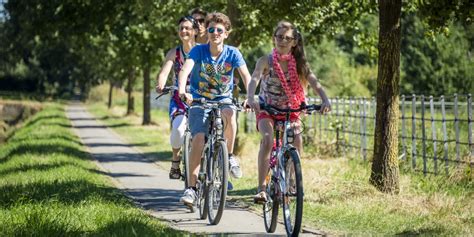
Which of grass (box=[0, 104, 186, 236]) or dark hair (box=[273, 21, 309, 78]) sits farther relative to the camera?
dark hair (box=[273, 21, 309, 78])

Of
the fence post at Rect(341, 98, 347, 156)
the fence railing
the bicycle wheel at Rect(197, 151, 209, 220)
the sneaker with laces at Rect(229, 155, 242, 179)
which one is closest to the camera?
the sneaker with laces at Rect(229, 155, 242, 179)

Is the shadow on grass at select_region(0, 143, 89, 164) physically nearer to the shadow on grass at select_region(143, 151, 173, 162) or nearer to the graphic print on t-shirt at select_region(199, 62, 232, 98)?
the shadow on grass at select_region(143, 151, 173, 162)

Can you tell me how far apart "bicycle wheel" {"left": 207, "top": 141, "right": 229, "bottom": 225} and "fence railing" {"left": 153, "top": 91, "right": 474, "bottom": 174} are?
17.6 feet

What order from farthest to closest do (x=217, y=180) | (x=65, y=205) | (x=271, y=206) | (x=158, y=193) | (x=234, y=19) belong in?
1. (x=234, y=19)
2. (x=158, y=193)
3. (x=65, y=205)
4. (x=217, y=180)
5. (x=271, y=206)

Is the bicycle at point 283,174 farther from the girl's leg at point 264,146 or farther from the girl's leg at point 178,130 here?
the girl's leg at point 178,130

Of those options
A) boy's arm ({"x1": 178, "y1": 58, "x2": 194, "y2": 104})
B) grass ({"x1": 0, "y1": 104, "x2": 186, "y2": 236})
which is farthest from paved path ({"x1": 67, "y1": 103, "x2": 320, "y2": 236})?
boy's arm ({"x1": 178, "y1": 58, "x2": 194, "y2": 104})

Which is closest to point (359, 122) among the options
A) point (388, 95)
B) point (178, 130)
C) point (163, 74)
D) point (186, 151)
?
point (388, 95)

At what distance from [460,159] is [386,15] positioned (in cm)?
356

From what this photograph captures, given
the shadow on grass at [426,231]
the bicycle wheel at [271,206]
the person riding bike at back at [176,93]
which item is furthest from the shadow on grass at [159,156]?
the shadow on grass at [426,231]

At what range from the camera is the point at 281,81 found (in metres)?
7.28

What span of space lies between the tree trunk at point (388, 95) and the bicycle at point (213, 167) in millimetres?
3064

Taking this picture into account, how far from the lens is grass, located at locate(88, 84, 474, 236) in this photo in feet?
25.1

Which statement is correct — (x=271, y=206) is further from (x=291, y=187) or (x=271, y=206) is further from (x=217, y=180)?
(x=217, y=180)

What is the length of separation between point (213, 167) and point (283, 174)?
3.97ft
